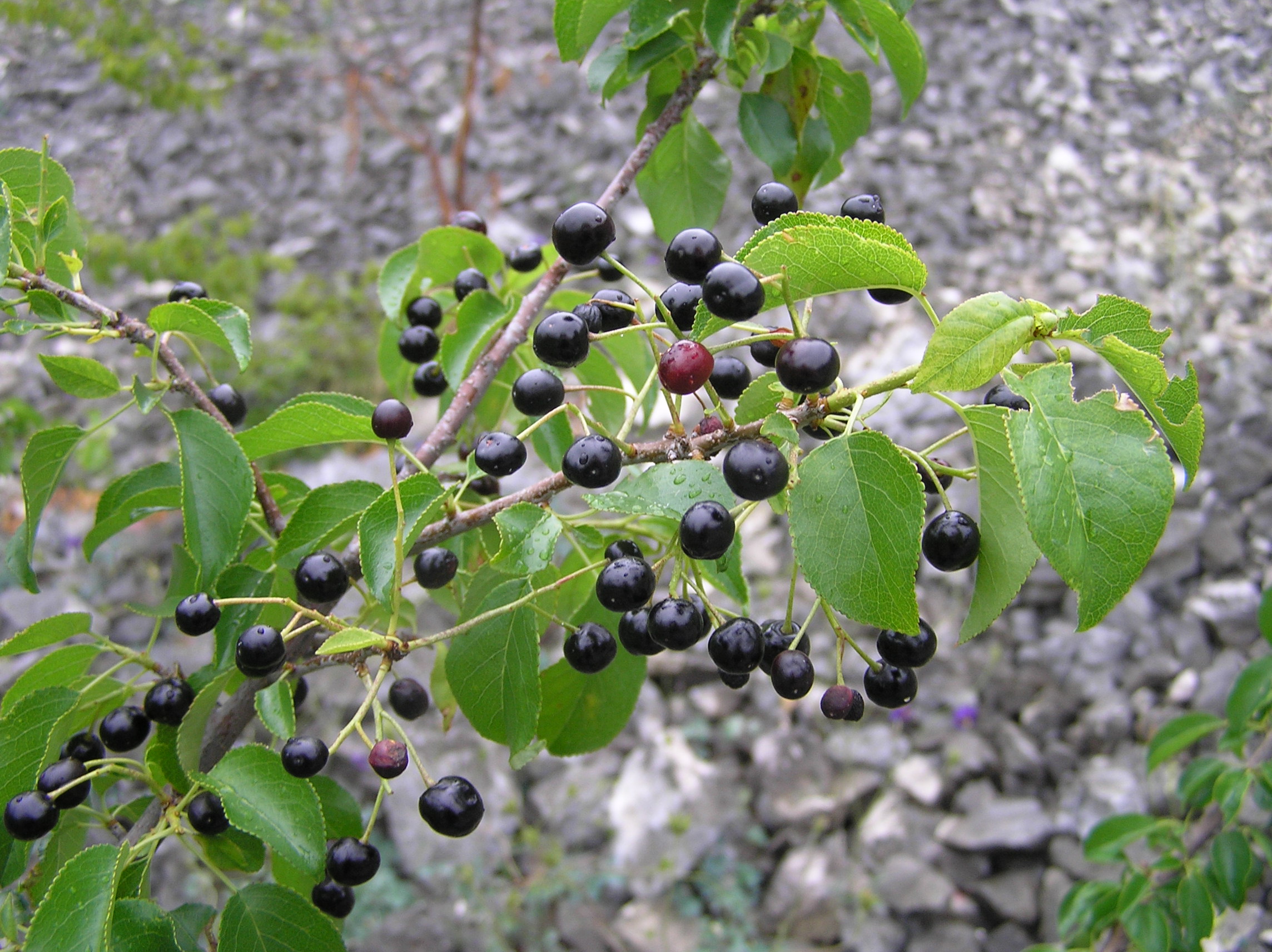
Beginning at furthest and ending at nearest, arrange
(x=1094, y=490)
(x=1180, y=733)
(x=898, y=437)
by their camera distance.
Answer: (x=898, y=437) < (x=1180, y=733) < (x=1094, y=490)

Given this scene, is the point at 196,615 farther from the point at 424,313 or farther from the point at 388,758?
the point at 424,313

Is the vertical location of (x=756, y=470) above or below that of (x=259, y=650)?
above

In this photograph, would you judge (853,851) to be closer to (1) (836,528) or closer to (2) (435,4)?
(1) (836,528)

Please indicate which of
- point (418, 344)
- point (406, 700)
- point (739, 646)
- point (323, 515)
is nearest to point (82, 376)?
point (323, 515)

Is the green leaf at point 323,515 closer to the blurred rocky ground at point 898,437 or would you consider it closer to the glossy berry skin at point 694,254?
the glossy berry skin at point 694,254

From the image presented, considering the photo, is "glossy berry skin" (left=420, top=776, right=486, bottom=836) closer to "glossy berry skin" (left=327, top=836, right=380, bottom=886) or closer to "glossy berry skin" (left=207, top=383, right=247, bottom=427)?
"glossy berry skin" (left=327, top=836, right=380, bottom=886)

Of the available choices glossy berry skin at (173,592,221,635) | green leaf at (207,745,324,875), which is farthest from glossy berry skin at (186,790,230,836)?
glossy berry skin at (173,592,221,635)
